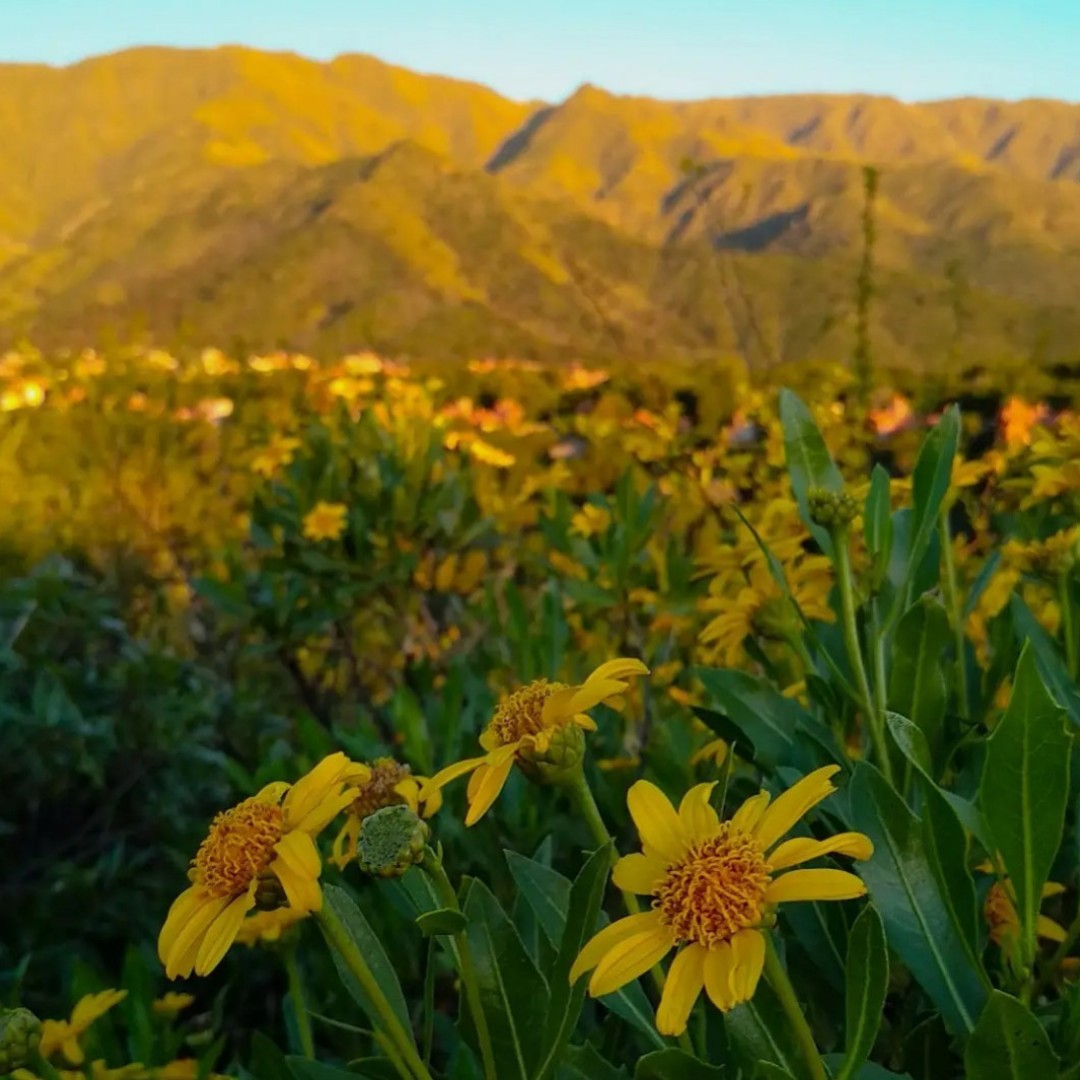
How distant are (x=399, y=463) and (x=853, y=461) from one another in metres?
0.97

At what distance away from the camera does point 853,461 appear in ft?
7.89

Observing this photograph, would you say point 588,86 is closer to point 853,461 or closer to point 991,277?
point 991,277

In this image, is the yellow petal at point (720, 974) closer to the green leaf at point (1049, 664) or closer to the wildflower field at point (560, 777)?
the wildflower field at point (560, 777)

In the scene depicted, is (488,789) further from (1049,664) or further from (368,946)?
(1049,664)

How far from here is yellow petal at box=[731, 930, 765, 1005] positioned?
50 cm

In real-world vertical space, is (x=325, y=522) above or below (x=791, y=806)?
below

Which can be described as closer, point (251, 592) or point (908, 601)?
point (908, 601)

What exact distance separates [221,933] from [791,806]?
0.31 meters

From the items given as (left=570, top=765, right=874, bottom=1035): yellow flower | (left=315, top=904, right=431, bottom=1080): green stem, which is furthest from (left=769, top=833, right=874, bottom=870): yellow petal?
(left=315, top=904, right=431, bottom=1080): green stem

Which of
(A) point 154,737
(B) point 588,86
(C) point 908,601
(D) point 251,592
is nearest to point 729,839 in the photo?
(C) point 908,601

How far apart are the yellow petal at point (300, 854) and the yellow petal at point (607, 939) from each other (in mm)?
142

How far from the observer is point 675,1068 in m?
0.56

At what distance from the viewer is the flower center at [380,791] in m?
0.75

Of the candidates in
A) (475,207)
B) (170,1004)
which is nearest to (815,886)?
(170,1004)
